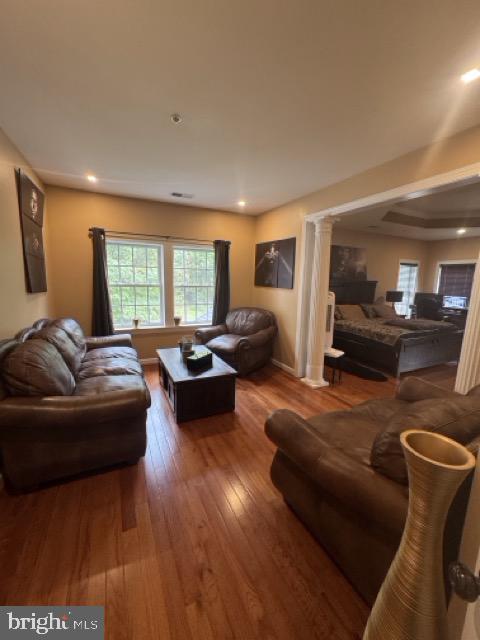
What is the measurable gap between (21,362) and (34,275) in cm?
139

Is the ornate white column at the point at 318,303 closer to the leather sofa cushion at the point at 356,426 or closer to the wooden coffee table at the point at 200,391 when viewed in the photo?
the wooden coffee table at the point at 200,391

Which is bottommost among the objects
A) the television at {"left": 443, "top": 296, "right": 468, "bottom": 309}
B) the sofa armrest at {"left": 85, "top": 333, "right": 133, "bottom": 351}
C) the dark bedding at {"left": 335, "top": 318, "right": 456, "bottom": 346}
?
the sofa armrest at {"left": 85, "top": 333, "right": 133, "bottom": 351}

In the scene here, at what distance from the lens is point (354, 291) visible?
232 inches

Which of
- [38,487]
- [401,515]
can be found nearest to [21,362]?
[38,487]

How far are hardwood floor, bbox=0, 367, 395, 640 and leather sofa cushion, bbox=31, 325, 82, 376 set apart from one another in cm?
105

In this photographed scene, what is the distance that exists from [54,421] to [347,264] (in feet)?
18.9

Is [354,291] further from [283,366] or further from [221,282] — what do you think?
[221,282]

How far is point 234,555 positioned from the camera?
4.59 ft

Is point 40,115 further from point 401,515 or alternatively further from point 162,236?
point 401,515

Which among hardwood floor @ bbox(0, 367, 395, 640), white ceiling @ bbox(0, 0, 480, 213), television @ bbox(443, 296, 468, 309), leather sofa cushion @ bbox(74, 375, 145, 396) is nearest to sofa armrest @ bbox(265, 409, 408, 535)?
hardwood floor @ bbox(0, 367, 395, 640)

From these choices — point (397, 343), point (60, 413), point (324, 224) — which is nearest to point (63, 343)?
point (60, 413)

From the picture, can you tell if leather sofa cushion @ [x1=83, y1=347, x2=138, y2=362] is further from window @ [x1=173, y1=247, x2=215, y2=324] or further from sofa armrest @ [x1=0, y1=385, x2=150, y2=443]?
window @ [x1=173, y1=247, x2=215, y2=324]

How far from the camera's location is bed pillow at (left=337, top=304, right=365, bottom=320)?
526cm

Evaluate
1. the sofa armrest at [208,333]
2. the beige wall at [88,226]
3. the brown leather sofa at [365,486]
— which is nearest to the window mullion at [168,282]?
the beige wall at [88,226]
